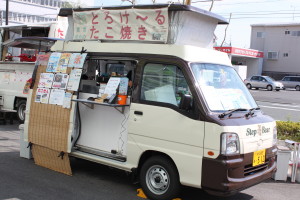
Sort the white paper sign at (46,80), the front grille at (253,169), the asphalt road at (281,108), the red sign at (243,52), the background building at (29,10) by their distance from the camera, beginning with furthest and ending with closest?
the background building at (29,10), the red sign at (243,52), the asphalt road at (281,108), the white paper sign at (46,80), the front grille at (253,169)

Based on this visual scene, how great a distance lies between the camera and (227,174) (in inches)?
171

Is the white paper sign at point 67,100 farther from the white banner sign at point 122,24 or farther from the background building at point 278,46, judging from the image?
the background building at point 278,46

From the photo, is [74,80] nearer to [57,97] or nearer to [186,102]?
[57,97]

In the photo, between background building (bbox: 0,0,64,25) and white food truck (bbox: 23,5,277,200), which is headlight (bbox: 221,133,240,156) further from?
background building (bbox: 0,0,64,25)

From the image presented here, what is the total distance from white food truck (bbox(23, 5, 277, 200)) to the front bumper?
0.01m

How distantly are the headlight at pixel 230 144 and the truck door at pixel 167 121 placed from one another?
0.97ft

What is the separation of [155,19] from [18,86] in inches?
280

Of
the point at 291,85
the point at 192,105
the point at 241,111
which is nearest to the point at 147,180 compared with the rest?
the point at 192,105

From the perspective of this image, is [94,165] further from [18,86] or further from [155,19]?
[18,86]

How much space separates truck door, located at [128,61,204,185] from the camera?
15.0 feet

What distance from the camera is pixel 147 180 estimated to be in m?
5.07

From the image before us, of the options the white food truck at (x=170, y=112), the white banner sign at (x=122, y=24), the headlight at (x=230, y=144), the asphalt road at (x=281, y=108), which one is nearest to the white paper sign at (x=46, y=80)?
the white food truck at (x=170, y=112)

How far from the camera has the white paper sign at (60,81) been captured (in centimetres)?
608

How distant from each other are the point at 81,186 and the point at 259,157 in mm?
2770
